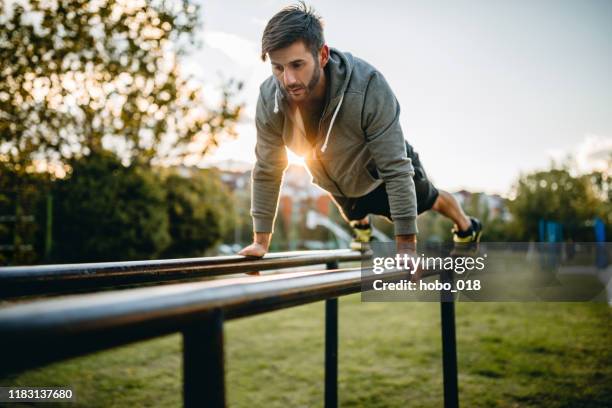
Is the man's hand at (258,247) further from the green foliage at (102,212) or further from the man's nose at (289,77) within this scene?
the green foliage at (102,212)

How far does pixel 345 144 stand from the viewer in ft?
6.13

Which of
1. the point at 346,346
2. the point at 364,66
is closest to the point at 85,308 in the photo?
the point at 364,66

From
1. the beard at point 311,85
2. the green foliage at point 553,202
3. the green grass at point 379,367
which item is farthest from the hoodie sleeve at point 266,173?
the green foliage at point 553,202

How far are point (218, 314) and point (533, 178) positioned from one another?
68.5 feet

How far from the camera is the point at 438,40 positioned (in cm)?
546

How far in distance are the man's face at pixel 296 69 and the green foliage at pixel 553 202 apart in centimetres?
1699

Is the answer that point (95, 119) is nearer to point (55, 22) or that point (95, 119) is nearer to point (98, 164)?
point (98, 164)

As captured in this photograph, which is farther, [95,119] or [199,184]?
[199,184]

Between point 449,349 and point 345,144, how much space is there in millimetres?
952

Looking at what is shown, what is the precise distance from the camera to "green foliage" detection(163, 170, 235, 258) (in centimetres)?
736

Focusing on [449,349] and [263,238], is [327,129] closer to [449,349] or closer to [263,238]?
[263,238]

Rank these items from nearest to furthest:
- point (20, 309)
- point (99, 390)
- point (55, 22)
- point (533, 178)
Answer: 1. point (20, 309)
2. point (99, 390)
3. point (55, 22)
4. point (533, 178)

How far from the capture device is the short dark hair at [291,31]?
1.61 meters

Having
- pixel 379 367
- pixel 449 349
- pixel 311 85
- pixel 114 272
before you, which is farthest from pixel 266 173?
pixel 379 367
